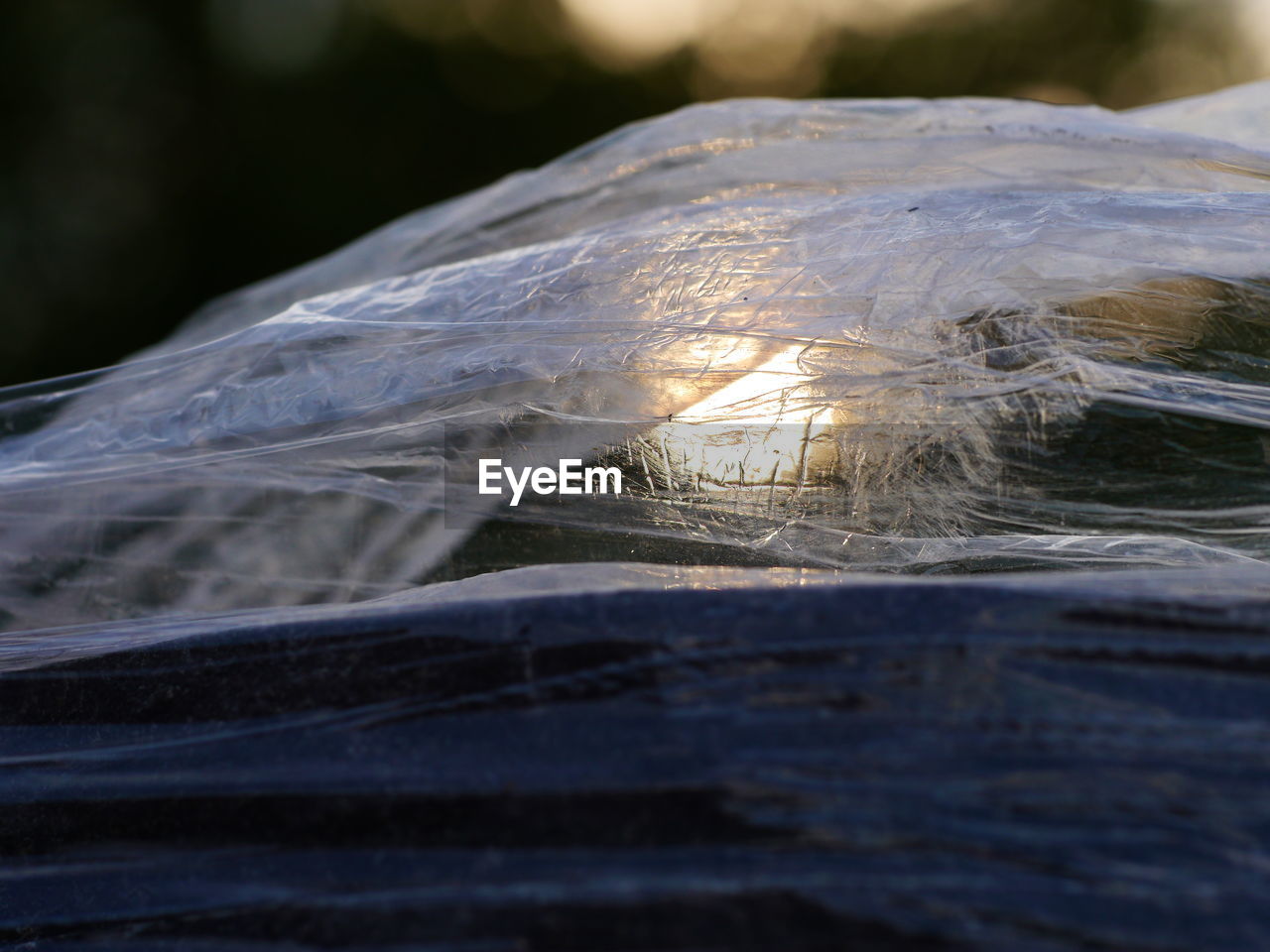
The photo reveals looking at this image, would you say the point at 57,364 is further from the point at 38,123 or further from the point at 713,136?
the point at 713,136

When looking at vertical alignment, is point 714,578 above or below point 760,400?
below

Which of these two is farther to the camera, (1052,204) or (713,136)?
(713,136)

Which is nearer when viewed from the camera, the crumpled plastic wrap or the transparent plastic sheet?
the transparent plastic sheet

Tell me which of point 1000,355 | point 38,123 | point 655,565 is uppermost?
point 38,123

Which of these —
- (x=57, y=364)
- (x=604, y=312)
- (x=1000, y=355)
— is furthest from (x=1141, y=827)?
(x=57, y=364)

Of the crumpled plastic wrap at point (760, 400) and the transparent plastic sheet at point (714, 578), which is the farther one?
the crumpled plastic wrap at point (760, 400)
